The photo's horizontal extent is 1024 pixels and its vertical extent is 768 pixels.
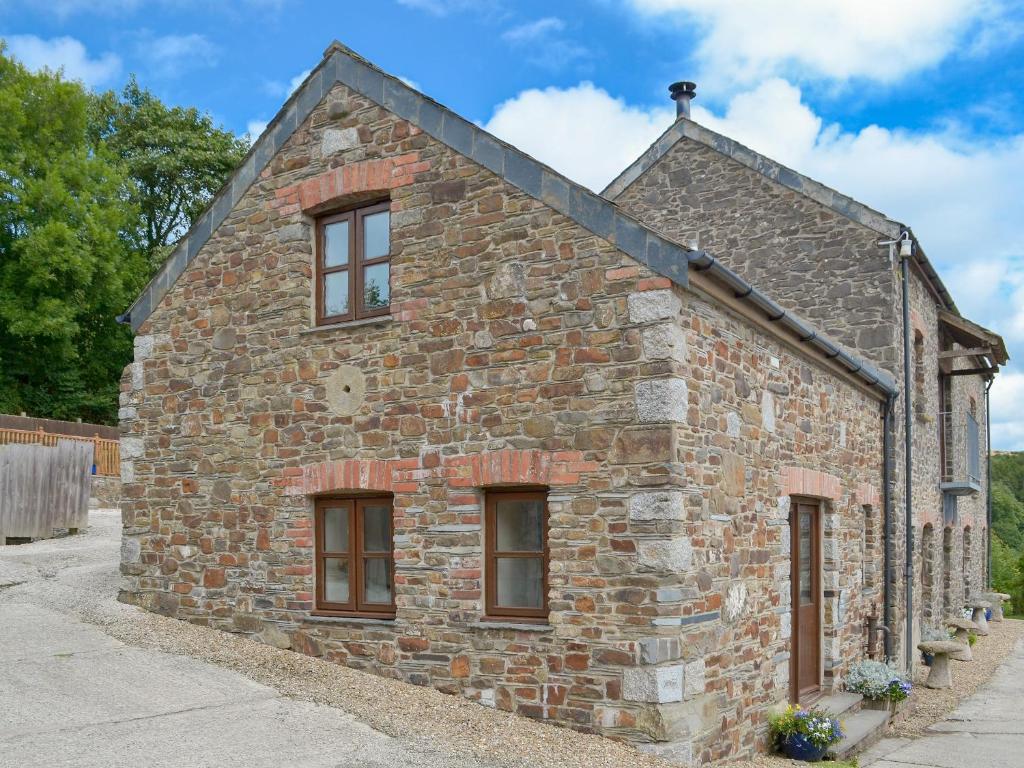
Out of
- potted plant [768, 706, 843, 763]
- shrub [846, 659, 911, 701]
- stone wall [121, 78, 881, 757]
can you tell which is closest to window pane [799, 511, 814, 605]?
stone wall [121, 78, 881, 757]

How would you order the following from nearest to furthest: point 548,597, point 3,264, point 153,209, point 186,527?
point 548,597 < point 186,527 < point 3,264 < point 153,209

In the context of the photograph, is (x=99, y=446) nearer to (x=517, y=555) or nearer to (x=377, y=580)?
(x=377, y=580)

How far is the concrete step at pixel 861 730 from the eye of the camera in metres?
9.19

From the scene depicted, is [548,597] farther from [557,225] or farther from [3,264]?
[3,264]

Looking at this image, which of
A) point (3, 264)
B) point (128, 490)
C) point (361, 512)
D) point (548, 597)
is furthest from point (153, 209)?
point (548, 597)

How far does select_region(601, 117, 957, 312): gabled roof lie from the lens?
13781mm

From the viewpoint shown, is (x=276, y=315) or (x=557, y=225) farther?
(x=276, y=315)

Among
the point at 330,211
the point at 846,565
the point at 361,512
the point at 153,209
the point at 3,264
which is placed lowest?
the point at 846,565

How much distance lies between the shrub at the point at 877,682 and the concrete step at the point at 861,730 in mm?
236

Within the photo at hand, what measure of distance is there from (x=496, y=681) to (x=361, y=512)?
216cm

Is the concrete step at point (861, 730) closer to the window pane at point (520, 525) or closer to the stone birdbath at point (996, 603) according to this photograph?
the window pane at point (520, 525)

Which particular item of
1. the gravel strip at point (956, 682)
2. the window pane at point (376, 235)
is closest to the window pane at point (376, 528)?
the window pane at point (376, 235)

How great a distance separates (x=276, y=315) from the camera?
9.88 m

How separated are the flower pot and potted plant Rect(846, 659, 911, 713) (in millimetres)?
2494
